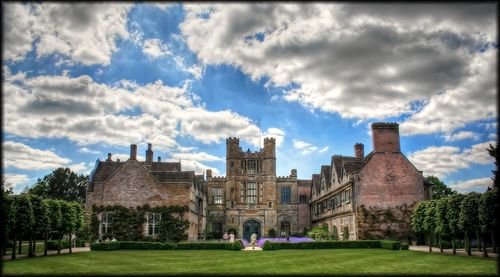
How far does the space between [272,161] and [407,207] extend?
2825cm

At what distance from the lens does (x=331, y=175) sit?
5112cm

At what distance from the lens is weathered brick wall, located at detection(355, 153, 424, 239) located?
129 feet

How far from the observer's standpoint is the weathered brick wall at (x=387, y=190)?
3919cm

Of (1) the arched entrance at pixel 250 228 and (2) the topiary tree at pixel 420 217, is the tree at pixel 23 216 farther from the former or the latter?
(1) the arched entrance at pixel 250 228

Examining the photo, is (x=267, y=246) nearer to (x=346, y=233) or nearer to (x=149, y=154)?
(x=346, y=233)

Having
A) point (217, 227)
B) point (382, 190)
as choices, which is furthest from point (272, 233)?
point (382, 190)

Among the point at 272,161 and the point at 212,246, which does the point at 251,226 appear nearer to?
the point at 272,161

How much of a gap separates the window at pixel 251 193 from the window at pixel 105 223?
2473 cm

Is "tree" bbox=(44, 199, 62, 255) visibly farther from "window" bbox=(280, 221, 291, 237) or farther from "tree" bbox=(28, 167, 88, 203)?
"tree" bbox=(28, 167, 88, 203)

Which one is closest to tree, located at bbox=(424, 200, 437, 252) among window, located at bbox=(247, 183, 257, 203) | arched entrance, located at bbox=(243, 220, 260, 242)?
arched entrance, located at bbox=(243, 220, 260, 242)

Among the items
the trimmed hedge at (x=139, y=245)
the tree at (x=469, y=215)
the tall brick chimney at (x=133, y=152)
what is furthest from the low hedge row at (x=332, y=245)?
the tall brick chimney at (x=133, y=152)

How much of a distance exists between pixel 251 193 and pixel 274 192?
3.69 meters

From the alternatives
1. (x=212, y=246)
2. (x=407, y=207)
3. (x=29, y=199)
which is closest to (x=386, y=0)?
(x=29, y=199)

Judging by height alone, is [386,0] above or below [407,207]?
above
